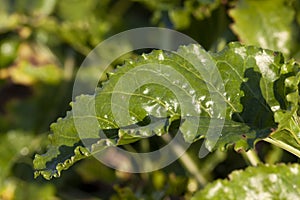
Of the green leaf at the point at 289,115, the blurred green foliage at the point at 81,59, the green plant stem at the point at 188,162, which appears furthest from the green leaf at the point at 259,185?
the green plant stem at the point at 188,162

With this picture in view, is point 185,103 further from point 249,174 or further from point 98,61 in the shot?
point 98,61

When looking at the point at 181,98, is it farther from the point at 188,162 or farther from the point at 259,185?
the point at 188,162

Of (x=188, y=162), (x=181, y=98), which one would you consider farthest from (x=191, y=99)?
(x=188, y=162)

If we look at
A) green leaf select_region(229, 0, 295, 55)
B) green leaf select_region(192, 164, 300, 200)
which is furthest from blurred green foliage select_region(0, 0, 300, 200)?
green leaf select_region(192, 164, 300, 200)

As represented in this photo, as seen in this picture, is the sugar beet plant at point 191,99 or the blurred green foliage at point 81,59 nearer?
the sugar beet plant at point 191,99

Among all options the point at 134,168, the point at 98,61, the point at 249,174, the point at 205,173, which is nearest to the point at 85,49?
the point at 98,61

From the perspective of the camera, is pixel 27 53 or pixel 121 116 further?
pixel 27 53

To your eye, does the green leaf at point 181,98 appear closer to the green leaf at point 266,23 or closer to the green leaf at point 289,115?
the green leaf at point 289,115
